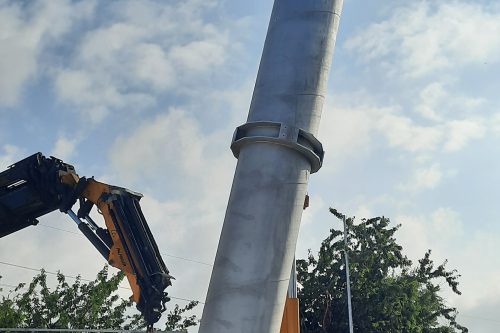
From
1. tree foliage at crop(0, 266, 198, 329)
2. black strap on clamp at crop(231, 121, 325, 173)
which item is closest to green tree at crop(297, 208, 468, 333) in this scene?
tree foliage at crop(0, 266, 198, 329)

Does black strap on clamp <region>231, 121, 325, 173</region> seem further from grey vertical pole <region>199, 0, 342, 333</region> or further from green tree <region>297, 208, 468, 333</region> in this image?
green tree <region>297, 208, 468, 333</region>

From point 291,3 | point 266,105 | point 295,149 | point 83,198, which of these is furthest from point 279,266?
point 83,198

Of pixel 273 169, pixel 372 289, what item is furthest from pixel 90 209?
pixel 372 289

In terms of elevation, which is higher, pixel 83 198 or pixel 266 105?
pixel 83 198

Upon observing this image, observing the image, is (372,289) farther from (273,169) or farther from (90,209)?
(273,169)

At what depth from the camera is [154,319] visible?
14359 millimetres

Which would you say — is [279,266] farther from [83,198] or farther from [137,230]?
[83,198]

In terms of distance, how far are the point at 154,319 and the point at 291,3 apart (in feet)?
34.9

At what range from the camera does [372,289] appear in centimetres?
3472

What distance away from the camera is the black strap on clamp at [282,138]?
5.01m

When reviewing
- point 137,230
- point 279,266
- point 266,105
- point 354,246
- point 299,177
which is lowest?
point 279,266

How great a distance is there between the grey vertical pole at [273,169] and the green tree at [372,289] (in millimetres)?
29539

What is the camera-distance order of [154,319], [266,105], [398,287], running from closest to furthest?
1. [266,105]
2. [154,319]
3. [398,287]

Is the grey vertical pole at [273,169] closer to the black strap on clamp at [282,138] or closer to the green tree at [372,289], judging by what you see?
the black strap on clamp at [282,138]
